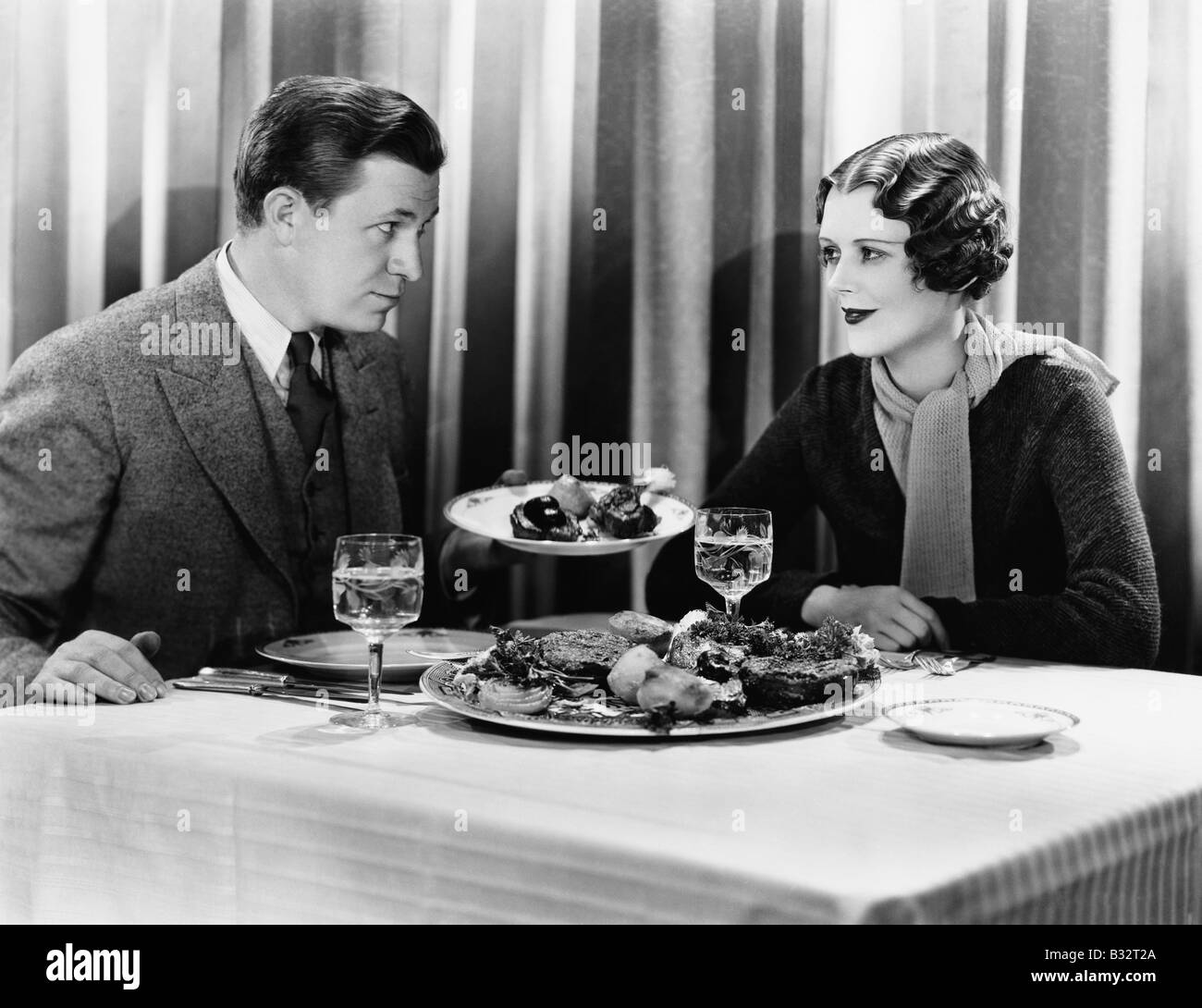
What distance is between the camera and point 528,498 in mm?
2436

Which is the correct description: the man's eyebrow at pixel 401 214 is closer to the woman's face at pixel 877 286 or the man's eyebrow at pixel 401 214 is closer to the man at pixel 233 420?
the man at pixel 233 420

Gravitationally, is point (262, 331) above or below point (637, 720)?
above

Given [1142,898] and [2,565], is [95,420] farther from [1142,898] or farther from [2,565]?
[1142,898]

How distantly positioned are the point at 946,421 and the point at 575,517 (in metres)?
0.70

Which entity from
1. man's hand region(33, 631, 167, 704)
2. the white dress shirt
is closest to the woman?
the white dress shirt

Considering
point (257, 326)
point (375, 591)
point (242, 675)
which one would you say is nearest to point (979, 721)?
point (375, 591)

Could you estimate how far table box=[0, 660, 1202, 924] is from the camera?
41.5 inches

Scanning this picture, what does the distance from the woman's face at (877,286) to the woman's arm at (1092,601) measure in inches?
14.5

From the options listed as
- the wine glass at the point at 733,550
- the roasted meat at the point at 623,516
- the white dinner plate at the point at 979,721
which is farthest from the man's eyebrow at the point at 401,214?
Answer: the white dinner plate at the point at 979,721

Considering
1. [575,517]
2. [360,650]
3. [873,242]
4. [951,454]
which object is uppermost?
[873,242]

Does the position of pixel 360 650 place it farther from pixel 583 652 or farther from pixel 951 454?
pixel 951 454

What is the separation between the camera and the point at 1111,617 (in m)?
2.13

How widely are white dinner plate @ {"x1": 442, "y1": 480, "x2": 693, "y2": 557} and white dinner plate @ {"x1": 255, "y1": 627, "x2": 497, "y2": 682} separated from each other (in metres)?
0.19
